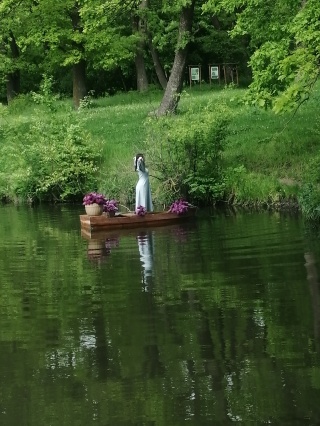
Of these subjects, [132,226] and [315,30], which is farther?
[132,226]

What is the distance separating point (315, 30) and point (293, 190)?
586cm

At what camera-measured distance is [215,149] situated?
31016 millimetres

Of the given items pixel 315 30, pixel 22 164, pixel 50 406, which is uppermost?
pixel 315 30

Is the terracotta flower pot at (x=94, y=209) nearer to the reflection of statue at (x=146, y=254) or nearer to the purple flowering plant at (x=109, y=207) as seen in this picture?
the purple flowering plant at (x=109, y=207)

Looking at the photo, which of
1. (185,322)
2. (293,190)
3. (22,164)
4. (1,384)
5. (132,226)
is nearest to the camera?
(1,384)

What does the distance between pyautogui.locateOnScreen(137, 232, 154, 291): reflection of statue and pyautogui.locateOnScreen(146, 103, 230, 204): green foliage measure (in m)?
5.27

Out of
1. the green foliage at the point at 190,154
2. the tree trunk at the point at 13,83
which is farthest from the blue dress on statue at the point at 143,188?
the tree trunk at the point at 13,83

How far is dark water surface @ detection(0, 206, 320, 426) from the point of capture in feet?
33.7

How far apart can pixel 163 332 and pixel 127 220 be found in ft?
42.2

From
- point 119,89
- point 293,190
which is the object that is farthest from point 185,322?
point 119,89

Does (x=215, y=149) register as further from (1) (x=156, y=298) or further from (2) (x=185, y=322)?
(2) (x=185, y=322)

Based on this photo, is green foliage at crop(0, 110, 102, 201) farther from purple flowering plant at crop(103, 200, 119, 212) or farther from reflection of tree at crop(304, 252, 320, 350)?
reflection of tree at crop(304, 252, 320, 350)

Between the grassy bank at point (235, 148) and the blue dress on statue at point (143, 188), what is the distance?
292cm

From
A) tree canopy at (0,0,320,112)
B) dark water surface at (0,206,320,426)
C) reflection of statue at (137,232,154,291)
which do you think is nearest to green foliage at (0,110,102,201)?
tree canopy at (0,0,320,112)
